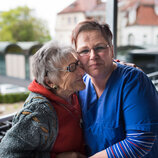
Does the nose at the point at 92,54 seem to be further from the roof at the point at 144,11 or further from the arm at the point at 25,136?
the roof at the point at 144,11

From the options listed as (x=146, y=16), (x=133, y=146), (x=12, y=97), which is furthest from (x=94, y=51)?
(x=12, y=97)

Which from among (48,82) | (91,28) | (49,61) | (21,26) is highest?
(21,26)

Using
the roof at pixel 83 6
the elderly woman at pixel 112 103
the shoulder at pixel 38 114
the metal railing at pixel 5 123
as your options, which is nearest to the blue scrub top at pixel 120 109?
the elderly woman at pixel 112 103

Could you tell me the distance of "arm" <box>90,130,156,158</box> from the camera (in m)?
0.89

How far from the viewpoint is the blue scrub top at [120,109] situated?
88 cm

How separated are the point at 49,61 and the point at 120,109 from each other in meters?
0.44

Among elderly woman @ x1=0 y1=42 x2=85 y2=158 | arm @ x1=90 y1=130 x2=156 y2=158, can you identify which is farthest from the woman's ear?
arm @ x1=90 y1=130 x2=156 y2=158

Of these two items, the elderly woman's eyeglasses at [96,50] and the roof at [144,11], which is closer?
the elderly woman's eyeglasses at [96,50]

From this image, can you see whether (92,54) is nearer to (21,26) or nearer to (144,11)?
(144,11)

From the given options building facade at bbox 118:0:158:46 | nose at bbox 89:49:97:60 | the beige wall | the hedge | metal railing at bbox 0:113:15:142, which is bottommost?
the hedge

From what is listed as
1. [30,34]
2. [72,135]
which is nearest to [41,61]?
[72,135]

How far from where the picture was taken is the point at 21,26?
28906 mm

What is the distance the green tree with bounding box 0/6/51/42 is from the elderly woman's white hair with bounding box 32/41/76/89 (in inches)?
1066

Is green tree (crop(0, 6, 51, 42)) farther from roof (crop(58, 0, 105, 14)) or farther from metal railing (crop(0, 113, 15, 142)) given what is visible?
metal railing (crop(0, 113, 15, 142))
